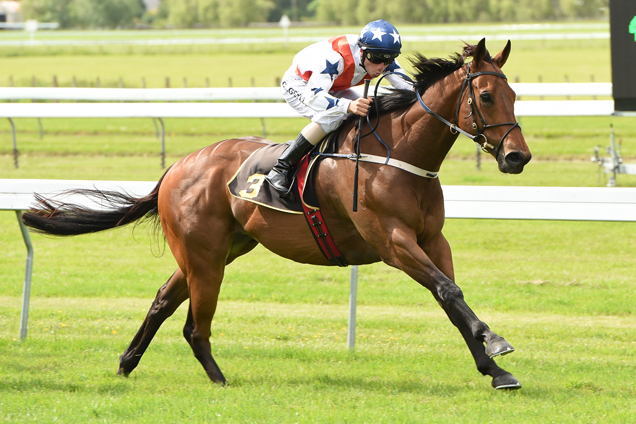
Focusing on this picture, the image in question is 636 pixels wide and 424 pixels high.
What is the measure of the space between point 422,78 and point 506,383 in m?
1.68

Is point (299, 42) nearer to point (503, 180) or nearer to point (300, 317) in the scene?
point (503, 180)

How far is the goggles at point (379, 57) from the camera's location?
13.6ft

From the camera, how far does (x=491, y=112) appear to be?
3799 millimetres

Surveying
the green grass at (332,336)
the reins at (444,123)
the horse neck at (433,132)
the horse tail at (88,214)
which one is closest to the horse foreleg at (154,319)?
the green grass at (332,336)

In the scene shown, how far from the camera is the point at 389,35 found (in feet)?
13.5

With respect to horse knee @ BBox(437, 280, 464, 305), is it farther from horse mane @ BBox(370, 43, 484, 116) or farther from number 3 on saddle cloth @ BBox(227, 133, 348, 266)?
horse mane @ BBox(370, 43, 484, 116)

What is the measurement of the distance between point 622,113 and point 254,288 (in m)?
3.46

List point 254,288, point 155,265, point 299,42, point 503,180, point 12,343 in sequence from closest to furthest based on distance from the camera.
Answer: point 12,343 < point 254,288 < point 155,265 < point 503,180 < point 299,42

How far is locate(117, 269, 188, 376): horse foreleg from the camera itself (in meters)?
4.65

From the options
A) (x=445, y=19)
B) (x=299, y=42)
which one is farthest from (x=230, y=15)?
(x=299, y=42)

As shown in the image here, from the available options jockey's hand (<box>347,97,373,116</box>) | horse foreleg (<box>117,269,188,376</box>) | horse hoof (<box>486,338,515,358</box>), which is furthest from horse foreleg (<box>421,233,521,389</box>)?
horse foreleg (<box>117,269,188,376</box>)

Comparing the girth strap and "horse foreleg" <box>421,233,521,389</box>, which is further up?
the girth strap

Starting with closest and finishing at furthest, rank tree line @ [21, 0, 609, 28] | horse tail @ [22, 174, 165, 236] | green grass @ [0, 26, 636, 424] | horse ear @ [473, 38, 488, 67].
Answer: horse ear @ [473, 38, 488, 67] → green grass @ [0, 26, 636, 424] → horse tail @ [22, 174, 165, 236] → tree line @ [21, 0, 609, 28]

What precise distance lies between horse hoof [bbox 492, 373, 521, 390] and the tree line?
70175 millimetres
